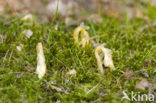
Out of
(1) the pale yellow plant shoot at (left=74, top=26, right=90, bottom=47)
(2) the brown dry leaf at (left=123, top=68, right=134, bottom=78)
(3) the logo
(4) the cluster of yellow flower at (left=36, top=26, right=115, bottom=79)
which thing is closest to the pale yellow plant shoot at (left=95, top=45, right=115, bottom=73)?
(4) the cluster of yellow flower at (left=36, top=26, right=115, bottom=79)

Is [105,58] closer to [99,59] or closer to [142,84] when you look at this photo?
[99,59]

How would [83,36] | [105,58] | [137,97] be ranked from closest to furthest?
[137,97] → [105,58] → [83,36]

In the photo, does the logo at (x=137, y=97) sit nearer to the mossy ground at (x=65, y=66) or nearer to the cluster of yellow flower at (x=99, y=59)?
the mossy ground at (x=65, y=66)

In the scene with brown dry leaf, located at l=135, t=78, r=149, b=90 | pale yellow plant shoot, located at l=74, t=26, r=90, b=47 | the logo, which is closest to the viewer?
the logo

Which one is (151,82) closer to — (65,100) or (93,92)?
(93,92)

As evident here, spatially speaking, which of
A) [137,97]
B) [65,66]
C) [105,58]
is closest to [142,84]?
[137,97]

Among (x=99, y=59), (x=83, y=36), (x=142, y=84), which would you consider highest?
(x=83, y=36)

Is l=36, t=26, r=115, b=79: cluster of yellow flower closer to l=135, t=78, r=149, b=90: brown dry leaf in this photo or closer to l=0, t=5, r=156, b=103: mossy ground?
l=0, t=5, r=156, b=103: mossy ground

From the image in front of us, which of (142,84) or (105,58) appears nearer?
(142,84)
